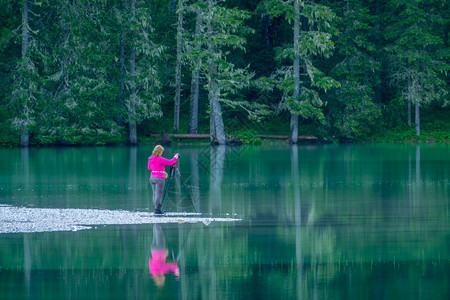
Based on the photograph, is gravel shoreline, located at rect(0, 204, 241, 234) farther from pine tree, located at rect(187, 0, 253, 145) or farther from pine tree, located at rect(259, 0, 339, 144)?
pine tree, located at rect(259, 0, 339, 144)

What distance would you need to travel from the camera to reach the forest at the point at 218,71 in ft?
154

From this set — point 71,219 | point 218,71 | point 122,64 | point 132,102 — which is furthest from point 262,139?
point 71,219

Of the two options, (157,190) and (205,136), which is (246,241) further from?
(205,136)

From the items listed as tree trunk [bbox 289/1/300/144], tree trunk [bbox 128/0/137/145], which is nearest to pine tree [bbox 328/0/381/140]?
tree trunk [bbox 289/1/300/144]

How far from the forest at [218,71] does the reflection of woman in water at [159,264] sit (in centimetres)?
3357

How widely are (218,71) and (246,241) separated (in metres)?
38.8

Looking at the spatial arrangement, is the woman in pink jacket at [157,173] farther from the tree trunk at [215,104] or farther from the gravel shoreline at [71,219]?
the tree trunk at [215,104]

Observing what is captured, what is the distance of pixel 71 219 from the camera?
16.2 meters

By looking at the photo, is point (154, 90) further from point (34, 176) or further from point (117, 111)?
point (34, 176)

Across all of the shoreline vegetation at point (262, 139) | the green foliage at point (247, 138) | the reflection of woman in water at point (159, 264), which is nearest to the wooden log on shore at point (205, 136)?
the shoreline vegetation at point (262, 139)

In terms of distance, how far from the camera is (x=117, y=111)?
157 feet

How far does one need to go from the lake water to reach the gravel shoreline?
42 cm

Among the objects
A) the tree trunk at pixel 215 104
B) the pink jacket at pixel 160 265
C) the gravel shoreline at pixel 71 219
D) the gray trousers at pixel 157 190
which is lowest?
the pink jacket at pixel 160 265

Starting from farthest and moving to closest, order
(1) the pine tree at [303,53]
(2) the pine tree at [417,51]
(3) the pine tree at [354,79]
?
1. (3) the pine tree at [354,79]
2. (2) the pine tree at [417,51]
3. (1) the pine tree at [303,53]
